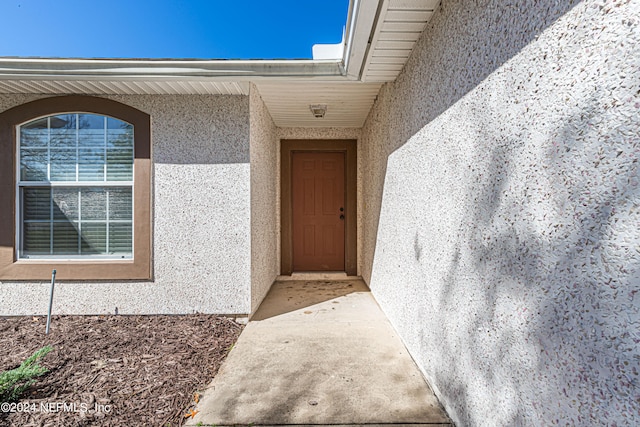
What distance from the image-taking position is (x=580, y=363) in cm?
94

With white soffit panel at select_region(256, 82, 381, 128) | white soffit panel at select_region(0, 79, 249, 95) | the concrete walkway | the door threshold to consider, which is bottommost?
the concrete walkway

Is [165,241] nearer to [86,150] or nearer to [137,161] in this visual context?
[137,161]

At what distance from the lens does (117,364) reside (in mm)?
2418

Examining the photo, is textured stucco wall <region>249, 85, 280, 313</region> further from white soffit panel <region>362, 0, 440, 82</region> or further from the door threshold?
white soffit panel <region>362, 0, 440, 82</region>

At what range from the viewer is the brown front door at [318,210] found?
5.76m

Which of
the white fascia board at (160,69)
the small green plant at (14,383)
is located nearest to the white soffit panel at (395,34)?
the white fascia board at (160,69)

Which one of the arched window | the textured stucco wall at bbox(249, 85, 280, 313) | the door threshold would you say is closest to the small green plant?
the arched window

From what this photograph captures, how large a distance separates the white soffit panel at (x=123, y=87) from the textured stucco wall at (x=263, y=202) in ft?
1.12

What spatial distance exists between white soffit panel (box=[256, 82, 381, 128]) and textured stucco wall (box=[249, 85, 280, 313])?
194 mm

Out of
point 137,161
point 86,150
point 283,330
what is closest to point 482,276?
point 283,330

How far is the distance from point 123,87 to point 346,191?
3638 mm

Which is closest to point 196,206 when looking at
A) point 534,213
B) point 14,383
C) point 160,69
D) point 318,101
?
point 160,69

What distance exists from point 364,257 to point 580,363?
4.28m

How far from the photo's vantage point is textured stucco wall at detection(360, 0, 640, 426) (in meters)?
0.83
